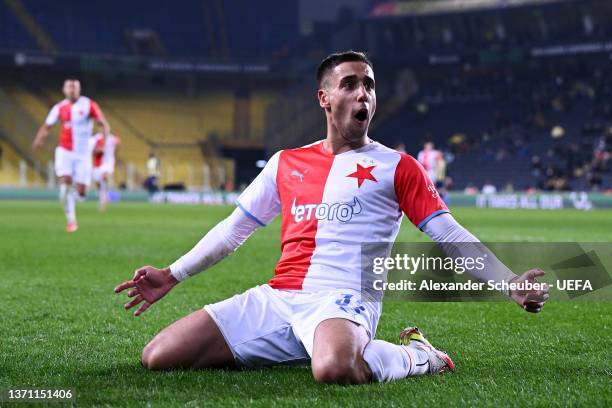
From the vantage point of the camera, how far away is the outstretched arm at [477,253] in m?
3.31

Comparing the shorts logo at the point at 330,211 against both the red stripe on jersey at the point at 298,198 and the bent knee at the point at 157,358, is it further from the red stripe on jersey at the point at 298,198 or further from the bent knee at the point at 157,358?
the bent knee at the point at 157,358

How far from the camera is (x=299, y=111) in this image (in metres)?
40.5

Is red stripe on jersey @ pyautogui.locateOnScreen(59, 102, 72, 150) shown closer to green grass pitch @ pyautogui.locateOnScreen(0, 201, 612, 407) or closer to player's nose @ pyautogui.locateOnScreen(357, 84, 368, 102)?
→ green grass pitch @ pyautogui.locateOnScreen(0, 201, 612, 407)

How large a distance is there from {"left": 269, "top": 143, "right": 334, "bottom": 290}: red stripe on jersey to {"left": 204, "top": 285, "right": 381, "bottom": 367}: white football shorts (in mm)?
88

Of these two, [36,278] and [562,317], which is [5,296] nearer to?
[36,278]

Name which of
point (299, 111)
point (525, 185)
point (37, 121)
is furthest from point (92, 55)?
point (525, 185)

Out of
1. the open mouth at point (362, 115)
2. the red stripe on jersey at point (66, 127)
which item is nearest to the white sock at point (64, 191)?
the red stripe on jersey at point (66, 127)

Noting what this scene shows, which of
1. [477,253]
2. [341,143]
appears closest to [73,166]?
[341,143]

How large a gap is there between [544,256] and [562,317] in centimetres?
184

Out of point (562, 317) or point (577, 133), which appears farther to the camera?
point (577, 133)

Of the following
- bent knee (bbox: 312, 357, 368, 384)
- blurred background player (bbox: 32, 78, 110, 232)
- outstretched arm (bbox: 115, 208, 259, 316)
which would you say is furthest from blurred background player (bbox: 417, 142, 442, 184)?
bent knee (bbox: 312, 357, 368, 384)

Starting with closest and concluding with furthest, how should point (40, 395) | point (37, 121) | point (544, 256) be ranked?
point (40, 395)
point (544, 256)
point (37, 121)

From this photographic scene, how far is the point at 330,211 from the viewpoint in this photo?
384 cm
